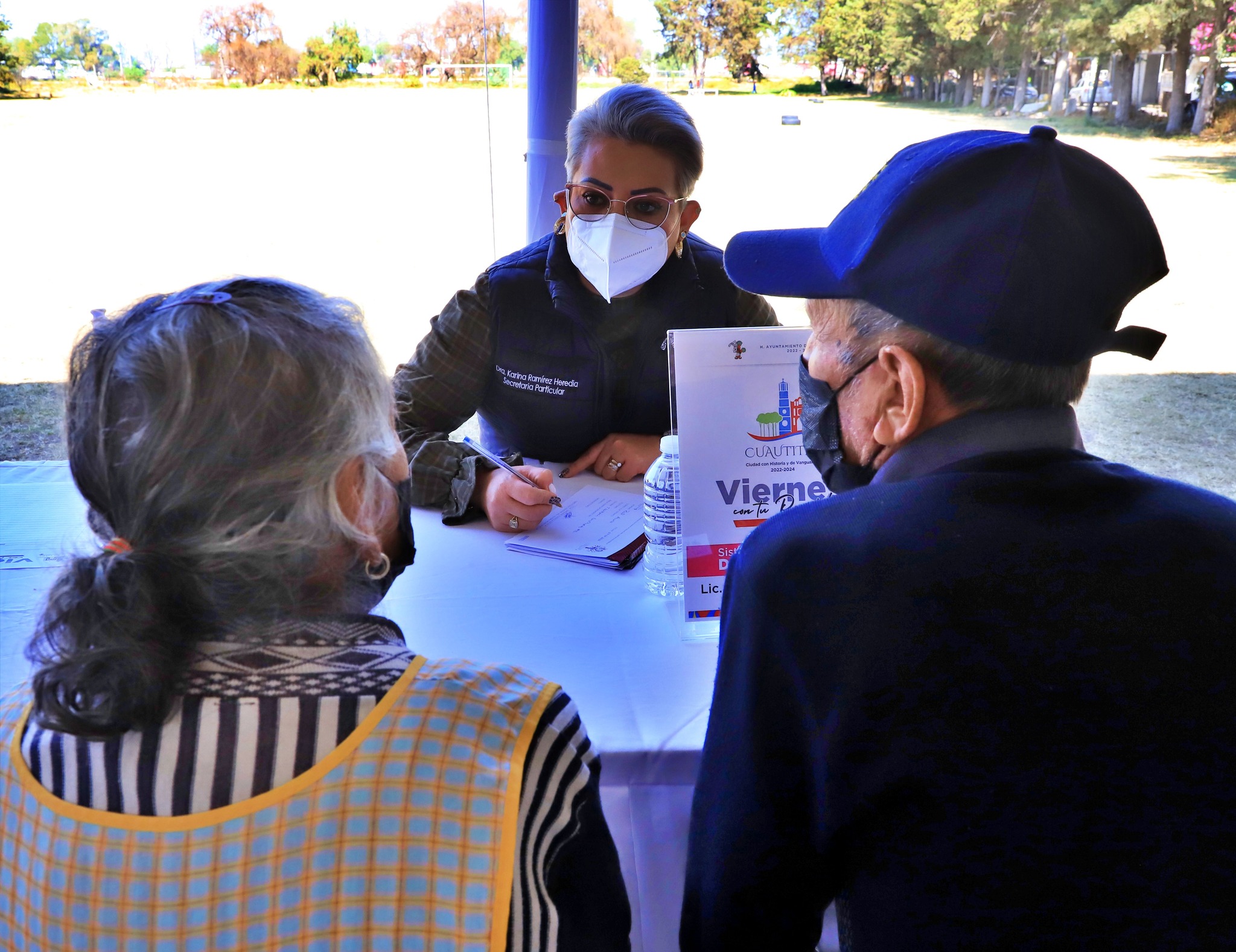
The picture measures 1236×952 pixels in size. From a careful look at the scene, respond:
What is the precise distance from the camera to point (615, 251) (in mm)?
1962

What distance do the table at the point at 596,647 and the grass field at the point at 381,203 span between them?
13.9 feet

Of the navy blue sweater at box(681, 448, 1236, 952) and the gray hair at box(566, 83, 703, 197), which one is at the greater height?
the gray hair at box(566, 83, 703, 197)

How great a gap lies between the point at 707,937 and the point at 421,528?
94 cm

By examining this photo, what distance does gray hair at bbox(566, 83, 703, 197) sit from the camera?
1.92 meters

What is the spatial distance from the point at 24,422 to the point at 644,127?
16.5 ft

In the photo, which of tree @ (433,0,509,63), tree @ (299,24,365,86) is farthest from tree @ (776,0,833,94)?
tree @ (299,24,365,86)

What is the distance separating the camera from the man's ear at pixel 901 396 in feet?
2.88

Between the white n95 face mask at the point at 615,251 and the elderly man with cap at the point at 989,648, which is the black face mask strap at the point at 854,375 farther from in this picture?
the white n95 face mask at the point at 615,251

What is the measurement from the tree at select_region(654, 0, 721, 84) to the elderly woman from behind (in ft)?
17.6

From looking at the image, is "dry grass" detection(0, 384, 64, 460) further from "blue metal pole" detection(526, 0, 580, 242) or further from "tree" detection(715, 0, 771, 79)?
"tree" detection(715, 0, 771, 79)

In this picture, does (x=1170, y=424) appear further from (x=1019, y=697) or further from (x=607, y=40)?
(x=1019, y=697)

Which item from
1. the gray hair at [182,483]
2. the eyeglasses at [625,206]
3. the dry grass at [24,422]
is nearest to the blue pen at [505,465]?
the eyeglasses at [625,206]

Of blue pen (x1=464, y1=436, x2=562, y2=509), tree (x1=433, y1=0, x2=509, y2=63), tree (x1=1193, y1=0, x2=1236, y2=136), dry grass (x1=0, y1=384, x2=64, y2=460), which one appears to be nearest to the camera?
blue pen (x1=464, y1=436, x2=562, y2=509)

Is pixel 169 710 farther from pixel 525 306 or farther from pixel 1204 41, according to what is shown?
pixel 1204 41
